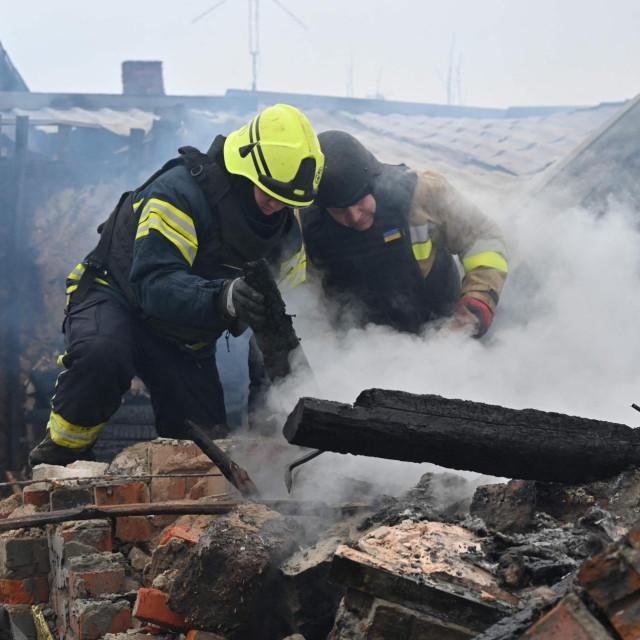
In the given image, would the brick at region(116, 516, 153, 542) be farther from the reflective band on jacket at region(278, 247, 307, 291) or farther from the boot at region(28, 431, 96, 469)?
the reflective band on jacket at region(278, 247, 307, 291)

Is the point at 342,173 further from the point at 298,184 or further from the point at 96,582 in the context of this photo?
the point at 96,582

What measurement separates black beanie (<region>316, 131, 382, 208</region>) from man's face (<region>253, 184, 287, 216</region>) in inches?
23.6

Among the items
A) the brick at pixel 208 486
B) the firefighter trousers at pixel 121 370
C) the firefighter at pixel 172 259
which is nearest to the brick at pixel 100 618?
the brick at pixel 208 486

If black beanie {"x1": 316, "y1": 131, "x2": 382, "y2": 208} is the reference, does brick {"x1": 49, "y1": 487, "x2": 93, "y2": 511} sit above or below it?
below

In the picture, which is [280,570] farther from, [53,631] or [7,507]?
[7,507]

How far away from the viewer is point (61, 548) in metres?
3.67

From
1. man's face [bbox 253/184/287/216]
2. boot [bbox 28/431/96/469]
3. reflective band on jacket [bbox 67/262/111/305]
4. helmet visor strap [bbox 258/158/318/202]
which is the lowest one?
boot [bbox 28/431/96/469]

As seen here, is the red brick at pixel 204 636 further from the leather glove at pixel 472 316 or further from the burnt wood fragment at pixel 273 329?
the leather glove at pixel 472 316

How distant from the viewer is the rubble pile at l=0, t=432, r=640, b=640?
86.2 inches

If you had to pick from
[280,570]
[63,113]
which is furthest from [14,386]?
[280,570]

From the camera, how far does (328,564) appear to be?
9.25 feet

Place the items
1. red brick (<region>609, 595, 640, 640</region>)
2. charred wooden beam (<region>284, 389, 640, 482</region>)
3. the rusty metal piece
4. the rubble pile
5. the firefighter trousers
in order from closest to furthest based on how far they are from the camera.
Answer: red brick (<region>609, 595, 640, 640</region>), the rubble pile, charred wooden beam (<region>284, 389, 640, 482</region>), the rusty metal piece, the firefighter trousers

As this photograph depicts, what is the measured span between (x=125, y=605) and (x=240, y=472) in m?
0.79

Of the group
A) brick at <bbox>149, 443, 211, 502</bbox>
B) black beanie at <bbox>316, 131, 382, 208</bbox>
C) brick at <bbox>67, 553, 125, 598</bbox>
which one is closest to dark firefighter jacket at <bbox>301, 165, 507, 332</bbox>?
black beanie at <bbox>316, 131, 382, 208</bbox>
